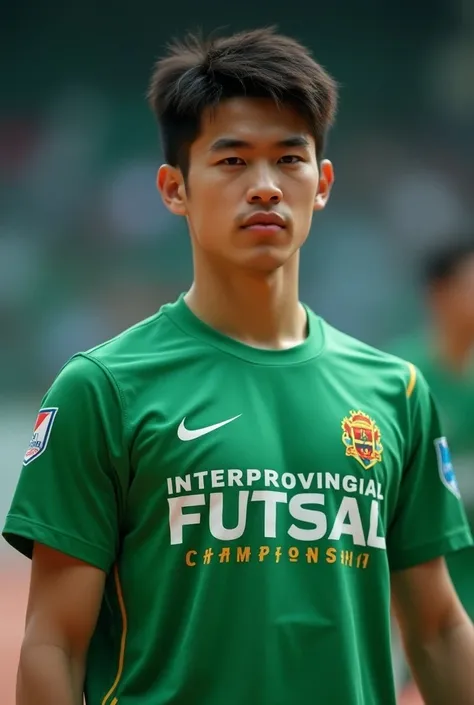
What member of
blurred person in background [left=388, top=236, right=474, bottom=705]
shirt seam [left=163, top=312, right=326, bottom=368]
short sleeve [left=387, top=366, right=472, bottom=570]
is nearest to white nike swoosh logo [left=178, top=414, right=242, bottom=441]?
shirt seam [left=163, top=312, right=326, bottom=368]

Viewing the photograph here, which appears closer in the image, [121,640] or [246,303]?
[121,640]

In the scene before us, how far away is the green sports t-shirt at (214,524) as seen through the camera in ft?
5.44

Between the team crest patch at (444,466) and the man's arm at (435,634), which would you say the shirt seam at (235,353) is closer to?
the team crest patch at (444,466)

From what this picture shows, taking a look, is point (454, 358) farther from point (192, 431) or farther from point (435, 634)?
point (192, 431)

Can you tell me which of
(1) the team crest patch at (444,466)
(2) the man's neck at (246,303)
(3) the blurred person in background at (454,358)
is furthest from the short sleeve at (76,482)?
(3) the blurred person in background at (454,358)

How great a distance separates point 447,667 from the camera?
1878 millimetres

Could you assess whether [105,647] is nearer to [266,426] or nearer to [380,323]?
[266,426]

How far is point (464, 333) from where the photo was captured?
145 inches

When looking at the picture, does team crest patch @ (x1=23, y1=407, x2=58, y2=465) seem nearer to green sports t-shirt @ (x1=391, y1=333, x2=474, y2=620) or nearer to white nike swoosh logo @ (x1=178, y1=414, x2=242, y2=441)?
white nike swoosh logo @ (x1=178, y1=414, x2=242, y2=441)

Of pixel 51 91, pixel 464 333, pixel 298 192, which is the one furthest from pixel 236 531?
pixel 51 91

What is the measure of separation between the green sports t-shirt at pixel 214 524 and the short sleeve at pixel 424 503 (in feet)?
0.28

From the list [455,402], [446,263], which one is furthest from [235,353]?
[446,263]

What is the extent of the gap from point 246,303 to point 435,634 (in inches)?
24.0

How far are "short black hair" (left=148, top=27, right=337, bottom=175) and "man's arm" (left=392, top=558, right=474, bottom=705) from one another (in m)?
0.72
